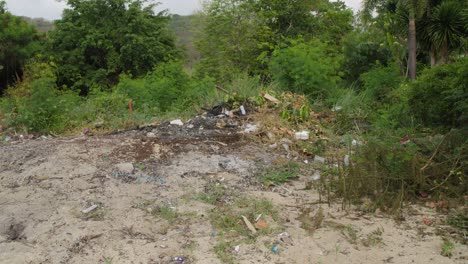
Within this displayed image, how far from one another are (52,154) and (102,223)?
73.9 inches

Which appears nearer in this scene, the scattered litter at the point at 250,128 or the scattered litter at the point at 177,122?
the scattered litter at the point at 250,128

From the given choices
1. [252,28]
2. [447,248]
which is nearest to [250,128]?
[447,248]

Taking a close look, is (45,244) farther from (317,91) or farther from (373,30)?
(373,30)

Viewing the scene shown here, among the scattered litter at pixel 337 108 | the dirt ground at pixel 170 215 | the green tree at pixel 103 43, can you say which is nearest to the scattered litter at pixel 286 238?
the dirt ground at pixel 170 215

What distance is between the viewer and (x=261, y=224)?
4.05 m

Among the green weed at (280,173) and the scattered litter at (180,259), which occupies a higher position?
the green weed at (280,173)

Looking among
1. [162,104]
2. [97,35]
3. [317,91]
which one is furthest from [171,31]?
[317,91]

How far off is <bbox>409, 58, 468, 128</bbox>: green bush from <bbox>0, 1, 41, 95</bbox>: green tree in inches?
572

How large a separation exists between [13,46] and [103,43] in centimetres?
331

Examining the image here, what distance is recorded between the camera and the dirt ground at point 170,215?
3.65 metres

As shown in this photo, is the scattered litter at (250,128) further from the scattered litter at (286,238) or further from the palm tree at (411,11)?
the palm tree at (411,11)

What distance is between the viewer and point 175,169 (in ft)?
17.1

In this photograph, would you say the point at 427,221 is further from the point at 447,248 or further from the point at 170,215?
the point at 170,215

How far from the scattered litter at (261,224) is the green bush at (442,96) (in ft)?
8.80
